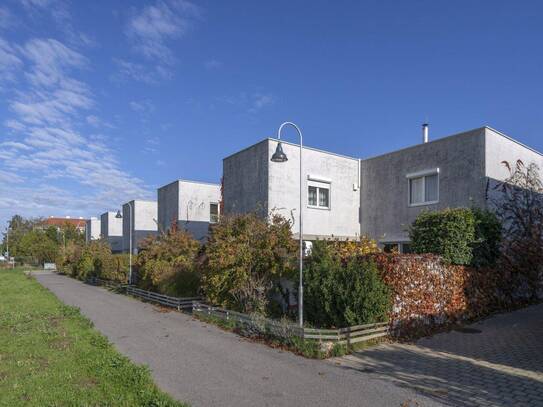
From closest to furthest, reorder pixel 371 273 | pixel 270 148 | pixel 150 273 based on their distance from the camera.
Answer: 1. pixel 371 273
2. pixel 270 148
3. pixel 150 273

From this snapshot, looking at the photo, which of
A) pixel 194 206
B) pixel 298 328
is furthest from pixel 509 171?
pixel 194 206

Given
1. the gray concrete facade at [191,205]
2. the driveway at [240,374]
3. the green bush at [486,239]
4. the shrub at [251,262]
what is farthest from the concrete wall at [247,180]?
the green bush at [486,239]

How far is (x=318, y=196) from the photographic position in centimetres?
1928

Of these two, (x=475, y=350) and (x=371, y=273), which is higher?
(x=371, y=273)

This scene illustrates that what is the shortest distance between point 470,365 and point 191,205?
853 inches

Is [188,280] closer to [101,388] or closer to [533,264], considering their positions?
[101,388]

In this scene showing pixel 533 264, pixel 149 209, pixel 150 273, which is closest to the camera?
pixel 533 264

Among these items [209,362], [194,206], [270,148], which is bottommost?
[209,362]

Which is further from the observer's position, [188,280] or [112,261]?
[112,261]

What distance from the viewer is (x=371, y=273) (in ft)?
32.1

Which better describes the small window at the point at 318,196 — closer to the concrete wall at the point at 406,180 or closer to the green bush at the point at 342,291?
the concrete wall at the point at 406,180

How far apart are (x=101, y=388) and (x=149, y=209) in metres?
32.1

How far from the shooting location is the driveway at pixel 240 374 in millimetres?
6379

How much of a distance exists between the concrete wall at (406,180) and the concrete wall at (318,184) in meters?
0.65
